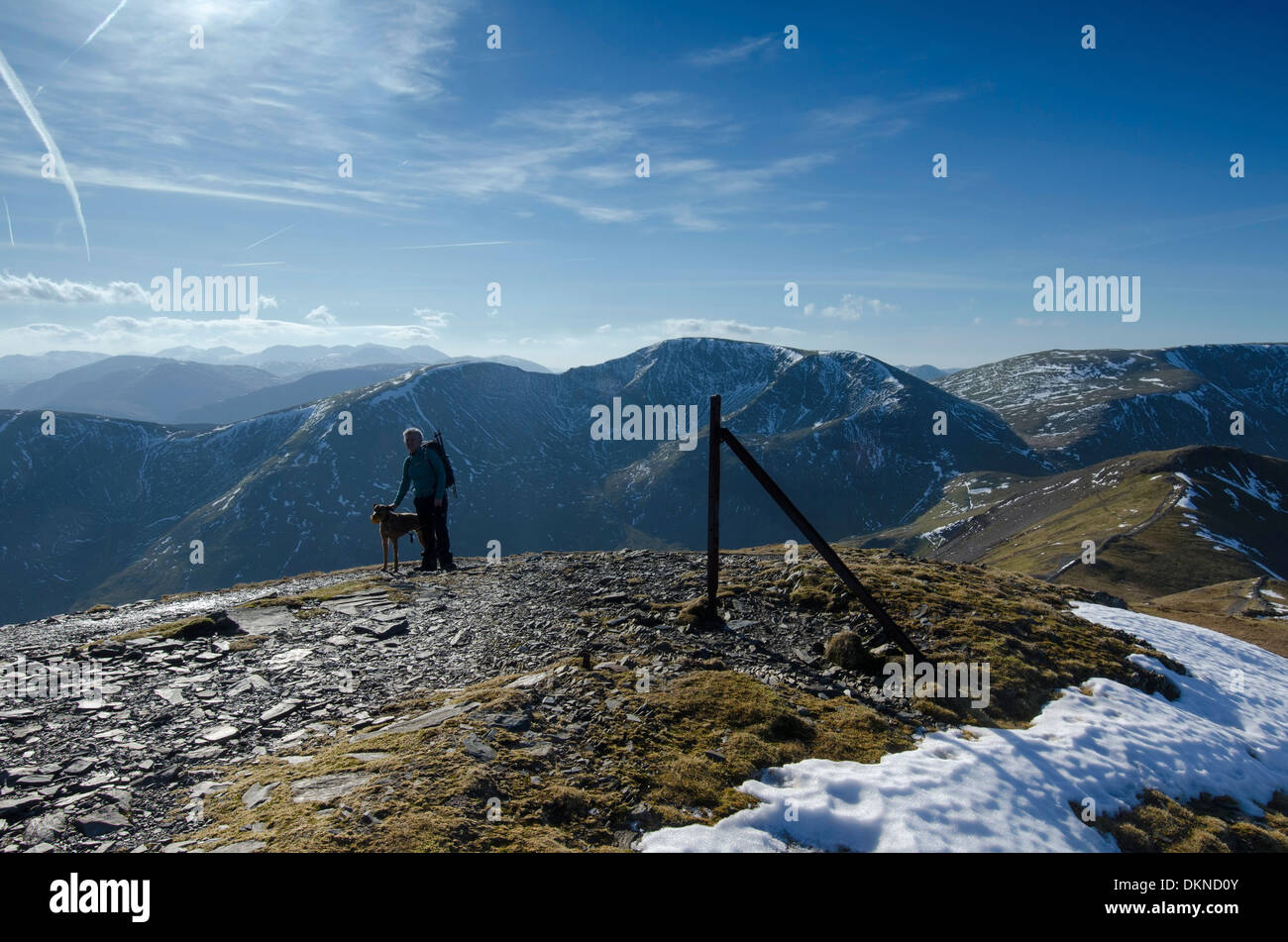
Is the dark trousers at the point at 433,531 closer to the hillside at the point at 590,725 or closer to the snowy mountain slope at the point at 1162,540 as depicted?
the hillside at the point at 590,725

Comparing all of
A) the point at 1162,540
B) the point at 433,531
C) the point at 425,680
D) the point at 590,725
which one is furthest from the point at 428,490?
the point at 1162,540

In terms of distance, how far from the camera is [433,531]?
2694 cm

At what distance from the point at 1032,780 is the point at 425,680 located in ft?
40.9

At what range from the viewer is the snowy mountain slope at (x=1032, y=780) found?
8594 mm

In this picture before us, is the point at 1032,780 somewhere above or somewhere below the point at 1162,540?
above

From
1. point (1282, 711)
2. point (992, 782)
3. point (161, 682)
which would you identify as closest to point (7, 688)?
point (161, 682)

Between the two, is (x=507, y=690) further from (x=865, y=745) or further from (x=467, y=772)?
(x=865, y=745)

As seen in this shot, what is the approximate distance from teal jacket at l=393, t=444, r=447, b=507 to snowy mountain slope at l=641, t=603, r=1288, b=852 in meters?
19.6

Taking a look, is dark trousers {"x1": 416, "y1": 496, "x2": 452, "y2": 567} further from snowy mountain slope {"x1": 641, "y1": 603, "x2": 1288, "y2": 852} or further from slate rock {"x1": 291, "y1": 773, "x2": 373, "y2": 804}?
snowy mountain slope {"x1": 641, "y1": 603, "x2": 1288, "y2": 852}

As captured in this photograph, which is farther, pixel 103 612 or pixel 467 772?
pixel 103 612

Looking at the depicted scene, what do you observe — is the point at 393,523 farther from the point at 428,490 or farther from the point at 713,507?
the point at 713,507

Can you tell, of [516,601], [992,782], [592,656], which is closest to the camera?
[992,782]
